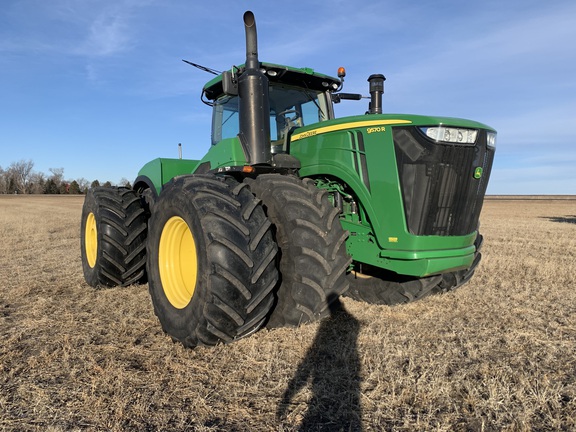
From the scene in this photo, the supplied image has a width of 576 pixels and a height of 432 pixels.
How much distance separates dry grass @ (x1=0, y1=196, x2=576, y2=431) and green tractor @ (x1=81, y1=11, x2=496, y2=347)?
0.97 ft

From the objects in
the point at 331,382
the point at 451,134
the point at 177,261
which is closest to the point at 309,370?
the point at 331,382

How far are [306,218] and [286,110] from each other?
1.90 m

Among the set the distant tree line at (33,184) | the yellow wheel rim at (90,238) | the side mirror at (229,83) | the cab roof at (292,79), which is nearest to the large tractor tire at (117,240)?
the yellow wheel rim at (90,238)

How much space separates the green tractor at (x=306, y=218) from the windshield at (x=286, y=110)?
0.45m

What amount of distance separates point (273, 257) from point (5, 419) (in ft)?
6.09

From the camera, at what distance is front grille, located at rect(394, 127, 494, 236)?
11.7 ft

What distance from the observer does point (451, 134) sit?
3576 mm

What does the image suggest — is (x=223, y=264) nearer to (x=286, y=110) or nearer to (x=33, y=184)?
(x=286, y=110)

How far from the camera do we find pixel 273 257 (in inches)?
128

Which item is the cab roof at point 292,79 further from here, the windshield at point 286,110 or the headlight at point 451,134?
the headlight at point 451,134

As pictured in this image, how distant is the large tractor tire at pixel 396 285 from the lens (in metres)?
4.37

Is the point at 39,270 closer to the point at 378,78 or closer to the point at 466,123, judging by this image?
the point at 378,78

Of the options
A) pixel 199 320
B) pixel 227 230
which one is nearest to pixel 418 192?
pixel 227 230

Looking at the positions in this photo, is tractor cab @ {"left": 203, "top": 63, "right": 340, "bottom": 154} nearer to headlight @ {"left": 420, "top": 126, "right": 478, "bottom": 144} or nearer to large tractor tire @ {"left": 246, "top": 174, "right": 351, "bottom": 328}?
large tractor tire @ {"left": 246, "top": 174, "right": 351, "bottom": 328}
